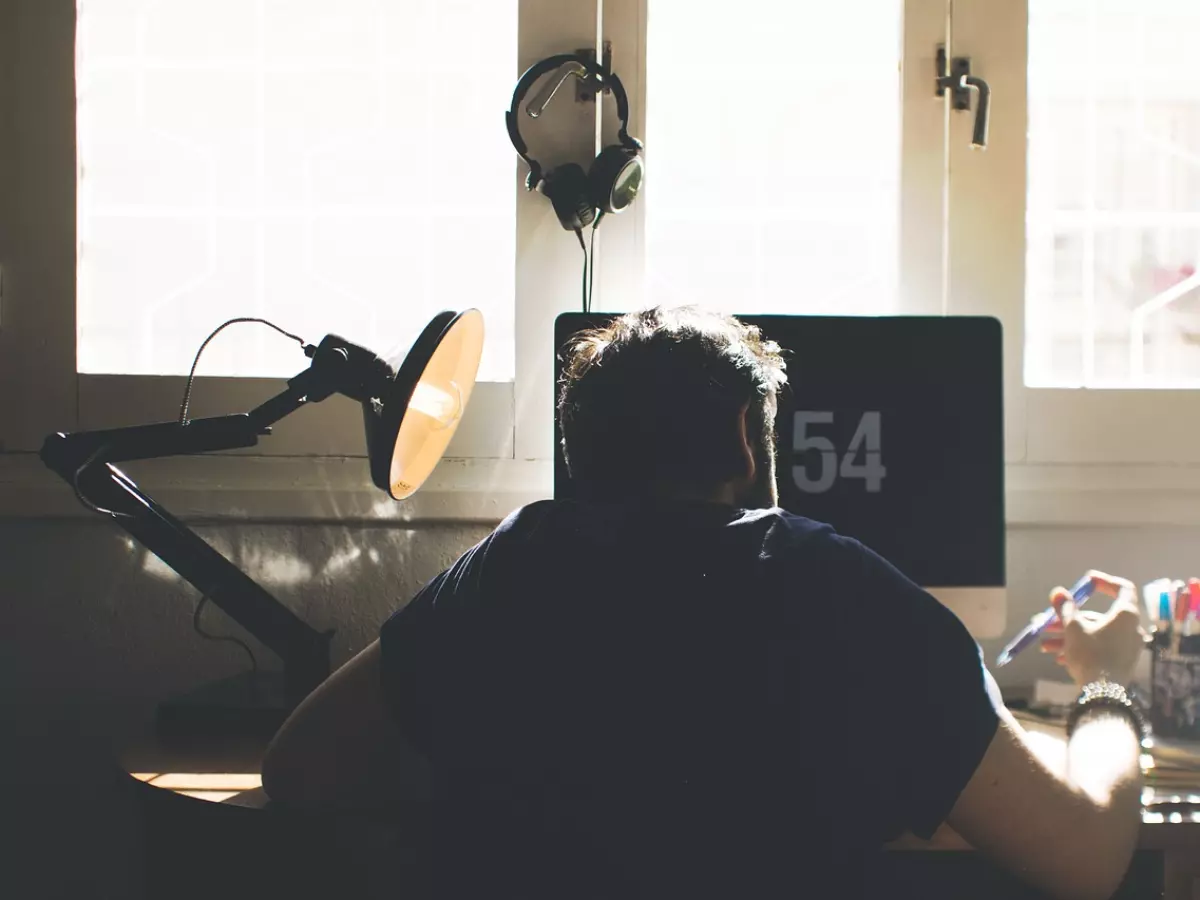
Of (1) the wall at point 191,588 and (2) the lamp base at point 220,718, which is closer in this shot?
(2) the lamp base at point 220,718

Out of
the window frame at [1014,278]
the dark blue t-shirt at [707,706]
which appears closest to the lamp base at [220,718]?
the dark blue t-shirt at [707,706]

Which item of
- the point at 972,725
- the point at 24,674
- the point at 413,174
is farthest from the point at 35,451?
the point at 972,725

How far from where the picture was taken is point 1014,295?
1.68 m

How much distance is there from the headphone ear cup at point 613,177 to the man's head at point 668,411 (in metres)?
0.65

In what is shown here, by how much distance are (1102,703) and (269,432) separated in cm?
97

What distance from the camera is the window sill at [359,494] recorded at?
5.38 feet

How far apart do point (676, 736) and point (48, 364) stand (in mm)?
1354

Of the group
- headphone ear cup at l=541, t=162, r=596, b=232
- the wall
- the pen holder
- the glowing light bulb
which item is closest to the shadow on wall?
the wall

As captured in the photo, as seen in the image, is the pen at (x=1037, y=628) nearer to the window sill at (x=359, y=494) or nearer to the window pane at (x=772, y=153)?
the window sill at (x=359, y=494)

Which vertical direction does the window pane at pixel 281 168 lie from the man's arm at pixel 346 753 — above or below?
above

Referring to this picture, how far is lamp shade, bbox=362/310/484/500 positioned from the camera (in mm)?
1158

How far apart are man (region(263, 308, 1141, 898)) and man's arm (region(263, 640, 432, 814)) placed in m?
0.06

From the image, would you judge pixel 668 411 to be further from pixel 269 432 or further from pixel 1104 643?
pixel 1104 643

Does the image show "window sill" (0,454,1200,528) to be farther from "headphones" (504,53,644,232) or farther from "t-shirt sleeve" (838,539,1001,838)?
"t-shirt sleeve" (838,539,1001,838)
